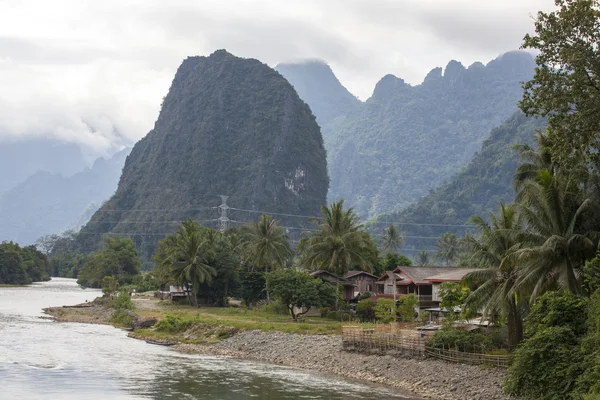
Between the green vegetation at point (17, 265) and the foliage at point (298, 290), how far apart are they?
102101mm

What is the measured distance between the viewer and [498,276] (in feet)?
123

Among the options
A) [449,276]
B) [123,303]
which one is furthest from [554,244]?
[123,303]

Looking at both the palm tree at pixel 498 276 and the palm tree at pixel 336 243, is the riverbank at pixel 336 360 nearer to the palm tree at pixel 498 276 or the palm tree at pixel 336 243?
the palm tree at pixel 498 276

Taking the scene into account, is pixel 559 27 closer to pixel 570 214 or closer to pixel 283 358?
pixel 570 214

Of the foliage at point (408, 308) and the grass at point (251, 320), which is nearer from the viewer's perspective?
the grass at point (251, 320)

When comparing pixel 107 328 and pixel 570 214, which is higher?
pixel 570 214

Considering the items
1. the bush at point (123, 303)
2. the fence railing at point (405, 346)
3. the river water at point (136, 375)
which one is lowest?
the river water at point (136, 375)

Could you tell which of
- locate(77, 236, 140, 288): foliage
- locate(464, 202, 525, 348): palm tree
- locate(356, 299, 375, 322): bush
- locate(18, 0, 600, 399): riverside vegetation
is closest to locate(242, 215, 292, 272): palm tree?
locate(356, 299, 375, 322): bush

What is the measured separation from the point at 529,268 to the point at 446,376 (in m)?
8.65

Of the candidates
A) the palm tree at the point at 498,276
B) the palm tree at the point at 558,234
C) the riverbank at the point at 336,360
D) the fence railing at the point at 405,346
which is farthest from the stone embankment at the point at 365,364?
the palm tree at the point at 558,234

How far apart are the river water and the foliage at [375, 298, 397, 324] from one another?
14.1 m

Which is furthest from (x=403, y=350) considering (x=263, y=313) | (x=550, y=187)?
(x=263, y=313)

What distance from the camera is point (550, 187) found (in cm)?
3100

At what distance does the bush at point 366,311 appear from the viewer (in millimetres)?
63838
